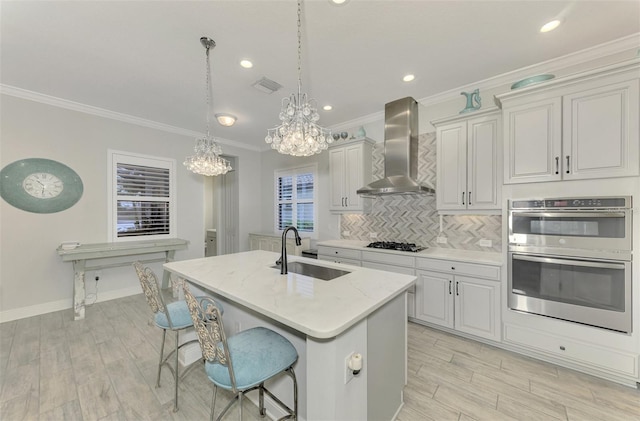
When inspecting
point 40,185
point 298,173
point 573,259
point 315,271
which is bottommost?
point 315,271

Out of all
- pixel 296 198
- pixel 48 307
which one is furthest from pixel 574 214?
pixel 48 307

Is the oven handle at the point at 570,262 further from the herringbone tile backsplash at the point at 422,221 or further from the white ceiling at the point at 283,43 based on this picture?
the white ceiling at the point at 283,43

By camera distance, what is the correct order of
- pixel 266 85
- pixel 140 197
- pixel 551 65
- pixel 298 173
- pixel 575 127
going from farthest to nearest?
pixel 298 173 < pixel 140 197 < pixel 266 85 < pixel 551 65 < pixel 575 127

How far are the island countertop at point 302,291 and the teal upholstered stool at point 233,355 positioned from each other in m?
0.19

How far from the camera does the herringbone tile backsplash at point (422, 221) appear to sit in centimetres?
308

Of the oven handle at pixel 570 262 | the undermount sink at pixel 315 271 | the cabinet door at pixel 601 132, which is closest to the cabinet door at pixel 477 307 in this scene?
the oven handle at pixel 570 262

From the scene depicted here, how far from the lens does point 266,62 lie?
258 centimetres

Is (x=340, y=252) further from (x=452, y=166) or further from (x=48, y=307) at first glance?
(x=48, y=307)

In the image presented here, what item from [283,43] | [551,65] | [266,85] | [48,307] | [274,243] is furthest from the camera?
[274,243]

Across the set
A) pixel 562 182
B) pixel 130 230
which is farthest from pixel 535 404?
pixel 130 230

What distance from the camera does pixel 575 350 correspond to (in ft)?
7.00

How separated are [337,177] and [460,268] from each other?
2.25 meters

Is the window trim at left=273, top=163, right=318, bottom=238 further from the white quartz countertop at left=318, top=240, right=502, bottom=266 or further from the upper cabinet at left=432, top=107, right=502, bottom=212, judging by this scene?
the upper cabinet at left=432, top=107, right=502, bottom=212

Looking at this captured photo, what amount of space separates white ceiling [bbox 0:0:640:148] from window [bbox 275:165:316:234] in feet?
6.51
